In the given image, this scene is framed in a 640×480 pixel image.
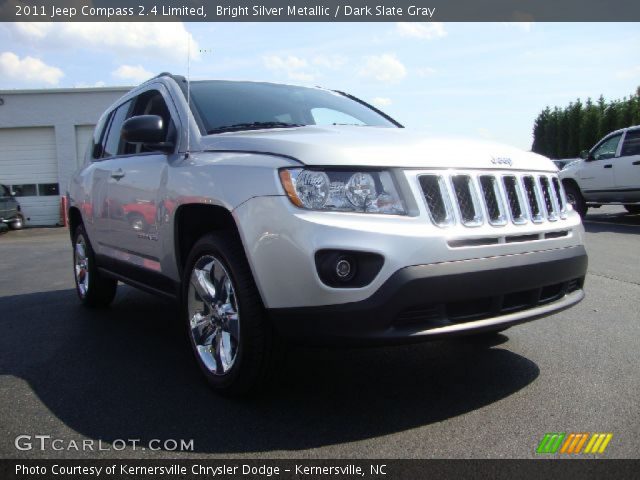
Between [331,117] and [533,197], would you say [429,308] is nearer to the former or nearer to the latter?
[533,197]

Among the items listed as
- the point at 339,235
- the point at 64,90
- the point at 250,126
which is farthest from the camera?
the point at 64,90

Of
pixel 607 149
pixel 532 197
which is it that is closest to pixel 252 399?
pixel 532 197

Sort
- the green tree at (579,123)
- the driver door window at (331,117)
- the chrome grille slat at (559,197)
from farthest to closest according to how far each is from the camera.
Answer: the green tree at (579,123), the driver door window at (331,117), the chrome grille slat at (559,197)

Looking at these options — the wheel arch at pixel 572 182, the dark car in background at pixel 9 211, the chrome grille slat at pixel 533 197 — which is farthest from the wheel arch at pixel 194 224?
the dark car in background at pixel 9 211

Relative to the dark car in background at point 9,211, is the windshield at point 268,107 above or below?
above

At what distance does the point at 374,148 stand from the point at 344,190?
262 millimetres

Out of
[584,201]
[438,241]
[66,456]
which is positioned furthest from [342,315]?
[584,201]

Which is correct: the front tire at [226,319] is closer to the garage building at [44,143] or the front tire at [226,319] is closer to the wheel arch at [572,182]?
the wheel arch at [572,182]

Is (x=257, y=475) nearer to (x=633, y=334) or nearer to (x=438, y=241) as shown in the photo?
(x=438, y=241)

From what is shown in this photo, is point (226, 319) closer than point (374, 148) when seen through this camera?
No

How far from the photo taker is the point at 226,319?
3115 millimetres

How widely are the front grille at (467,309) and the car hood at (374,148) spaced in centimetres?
64

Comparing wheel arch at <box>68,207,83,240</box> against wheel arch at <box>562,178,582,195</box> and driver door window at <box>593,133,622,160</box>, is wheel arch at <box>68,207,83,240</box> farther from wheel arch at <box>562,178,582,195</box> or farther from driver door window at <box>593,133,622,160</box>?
wheel arch at <box>562,178,582,195</box>

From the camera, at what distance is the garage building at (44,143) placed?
68.1ft
